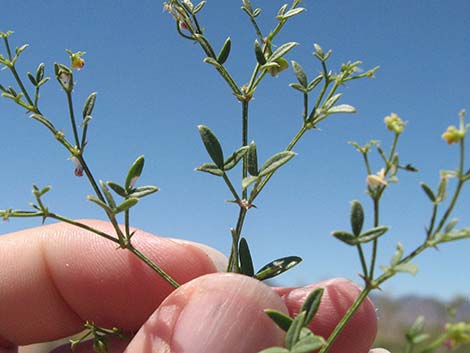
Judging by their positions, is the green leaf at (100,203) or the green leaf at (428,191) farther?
the green leaf at (100,203)

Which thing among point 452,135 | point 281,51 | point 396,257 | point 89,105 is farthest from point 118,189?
point 452,135

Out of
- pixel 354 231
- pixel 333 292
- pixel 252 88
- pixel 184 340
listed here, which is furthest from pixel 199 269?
pixel 354 231

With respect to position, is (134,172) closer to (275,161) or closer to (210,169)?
(210,169)

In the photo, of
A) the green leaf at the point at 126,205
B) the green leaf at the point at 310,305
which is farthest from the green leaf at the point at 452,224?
the green leaf at the point at 126,205

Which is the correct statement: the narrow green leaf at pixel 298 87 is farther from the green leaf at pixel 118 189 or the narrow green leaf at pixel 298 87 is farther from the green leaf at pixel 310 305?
the green leaf at pixel 310 305

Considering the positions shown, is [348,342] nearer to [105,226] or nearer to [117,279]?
[117,279]

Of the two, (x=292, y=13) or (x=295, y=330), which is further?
(x=292, y=13)

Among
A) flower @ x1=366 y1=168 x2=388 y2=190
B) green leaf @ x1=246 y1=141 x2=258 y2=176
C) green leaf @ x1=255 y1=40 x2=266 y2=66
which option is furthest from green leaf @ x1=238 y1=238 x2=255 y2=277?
flower @ x1=366 y1=168 x2=388 y2=190

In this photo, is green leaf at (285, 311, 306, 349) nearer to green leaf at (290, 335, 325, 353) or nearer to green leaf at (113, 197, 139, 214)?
green leaf at (290, 335, 325, 353)
